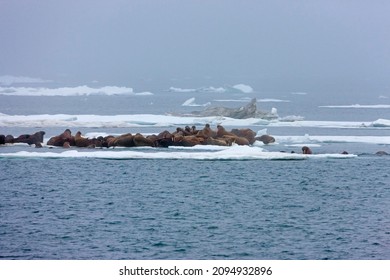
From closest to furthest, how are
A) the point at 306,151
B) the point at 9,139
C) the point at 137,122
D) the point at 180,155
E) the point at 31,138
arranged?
1. the point at 180,155
2. the point at 306,151
3. the point at 9,139
4. the point at 31,138
5. the point at 137,122

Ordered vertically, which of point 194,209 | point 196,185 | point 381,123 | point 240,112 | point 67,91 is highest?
point 67,91

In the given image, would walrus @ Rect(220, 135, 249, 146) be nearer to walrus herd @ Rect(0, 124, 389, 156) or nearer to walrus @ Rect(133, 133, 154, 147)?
walrus herd @ Rect(0, 124, 389, 156)

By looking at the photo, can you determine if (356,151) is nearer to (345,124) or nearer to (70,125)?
(345,124)

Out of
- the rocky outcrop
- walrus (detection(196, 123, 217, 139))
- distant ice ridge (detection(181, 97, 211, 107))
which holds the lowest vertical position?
walrus (detection(196, 123, 217, 139))

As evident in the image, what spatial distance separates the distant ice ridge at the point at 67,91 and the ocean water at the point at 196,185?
4.4 inches

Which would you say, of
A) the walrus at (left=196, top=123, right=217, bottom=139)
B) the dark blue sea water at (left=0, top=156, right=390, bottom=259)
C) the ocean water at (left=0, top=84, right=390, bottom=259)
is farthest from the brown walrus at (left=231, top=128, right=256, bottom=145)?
the dark blue sea water at (left=0, top=156, right=390, bottom=259)

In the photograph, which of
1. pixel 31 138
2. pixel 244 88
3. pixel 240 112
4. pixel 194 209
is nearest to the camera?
pixel 194 209

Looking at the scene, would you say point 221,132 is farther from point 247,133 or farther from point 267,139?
point 267,139

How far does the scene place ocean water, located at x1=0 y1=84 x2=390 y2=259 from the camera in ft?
50.1

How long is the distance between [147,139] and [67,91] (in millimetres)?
2268

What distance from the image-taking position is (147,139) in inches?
886

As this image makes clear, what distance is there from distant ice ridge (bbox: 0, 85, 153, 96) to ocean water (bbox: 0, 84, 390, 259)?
0.11 metres

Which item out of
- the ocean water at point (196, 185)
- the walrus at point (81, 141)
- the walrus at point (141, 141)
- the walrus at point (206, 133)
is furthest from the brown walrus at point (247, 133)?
the walrus at point (81, 141)

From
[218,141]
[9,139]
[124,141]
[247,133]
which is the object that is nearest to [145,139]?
[124,141]
